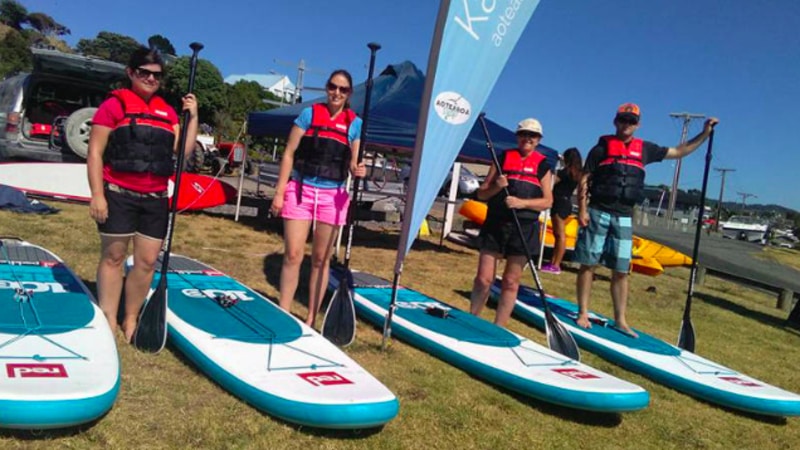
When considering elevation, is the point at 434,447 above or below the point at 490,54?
below

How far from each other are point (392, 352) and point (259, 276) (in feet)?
8.13

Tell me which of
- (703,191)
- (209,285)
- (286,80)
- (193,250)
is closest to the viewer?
(209,285)

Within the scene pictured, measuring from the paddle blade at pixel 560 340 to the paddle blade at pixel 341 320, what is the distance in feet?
5.07

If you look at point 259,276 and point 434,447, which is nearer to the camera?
point 434,447

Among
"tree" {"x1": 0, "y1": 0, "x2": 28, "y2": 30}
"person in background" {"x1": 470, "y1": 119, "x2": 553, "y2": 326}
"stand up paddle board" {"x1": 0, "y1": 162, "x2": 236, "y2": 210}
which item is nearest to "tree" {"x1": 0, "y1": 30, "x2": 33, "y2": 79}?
"tree" {"x1": 0, "y1": 0, "x2": 28, "y2": 30}

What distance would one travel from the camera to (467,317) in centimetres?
489

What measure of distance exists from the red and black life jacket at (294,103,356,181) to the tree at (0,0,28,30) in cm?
8513

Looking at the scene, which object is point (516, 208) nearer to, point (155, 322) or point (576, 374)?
point (576, 374)

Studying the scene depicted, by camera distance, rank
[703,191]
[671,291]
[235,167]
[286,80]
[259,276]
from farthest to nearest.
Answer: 1. [286,80]
2. [235,167]
3. [671,291]
4. [259,276]
5. [703,191]

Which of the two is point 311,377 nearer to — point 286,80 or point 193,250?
point 193,250

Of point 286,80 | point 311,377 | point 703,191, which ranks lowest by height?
point 311,377

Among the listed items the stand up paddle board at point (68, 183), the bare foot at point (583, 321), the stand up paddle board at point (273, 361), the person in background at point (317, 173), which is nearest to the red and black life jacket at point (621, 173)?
the bare foot at point (583, 321)

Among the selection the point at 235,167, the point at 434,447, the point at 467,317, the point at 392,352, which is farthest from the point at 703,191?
the point at 235,167

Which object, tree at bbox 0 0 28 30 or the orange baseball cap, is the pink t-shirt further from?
tree at bbox 0 0 28 30
